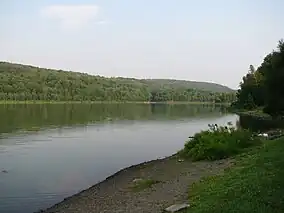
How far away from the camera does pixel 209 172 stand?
63.5 feet

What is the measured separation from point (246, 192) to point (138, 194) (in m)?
6.36

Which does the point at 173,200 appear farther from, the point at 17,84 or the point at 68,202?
the point at 17,84

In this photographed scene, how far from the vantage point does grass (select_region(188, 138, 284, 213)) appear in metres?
10.3

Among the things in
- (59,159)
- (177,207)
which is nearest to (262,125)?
(59,159)

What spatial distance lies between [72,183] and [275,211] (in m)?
16.9

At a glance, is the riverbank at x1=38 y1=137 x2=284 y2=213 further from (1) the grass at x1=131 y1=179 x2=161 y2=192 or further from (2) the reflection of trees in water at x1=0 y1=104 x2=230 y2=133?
(2) the reflection of trees in water at x1=0 y1=104 x2=230 y2=133

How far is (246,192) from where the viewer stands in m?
11.6

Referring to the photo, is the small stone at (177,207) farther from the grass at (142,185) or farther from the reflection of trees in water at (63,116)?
the reflection of trees in water at (63,116)

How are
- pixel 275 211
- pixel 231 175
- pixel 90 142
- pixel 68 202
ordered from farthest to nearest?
pixel 90 142
pixel 68 202
pixel 231 175
pixel 275 211

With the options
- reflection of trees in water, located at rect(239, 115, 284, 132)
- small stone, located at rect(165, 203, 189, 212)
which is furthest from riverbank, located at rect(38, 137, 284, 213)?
reflection of trees in water, located at rect(239, 115, 284, 132)

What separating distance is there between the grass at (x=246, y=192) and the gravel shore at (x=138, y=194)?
1.01 metres

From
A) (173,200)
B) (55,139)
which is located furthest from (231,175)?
(55,139)

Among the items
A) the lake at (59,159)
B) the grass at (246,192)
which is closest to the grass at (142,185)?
the grass at (246,192)

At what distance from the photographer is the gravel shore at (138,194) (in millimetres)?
14315
